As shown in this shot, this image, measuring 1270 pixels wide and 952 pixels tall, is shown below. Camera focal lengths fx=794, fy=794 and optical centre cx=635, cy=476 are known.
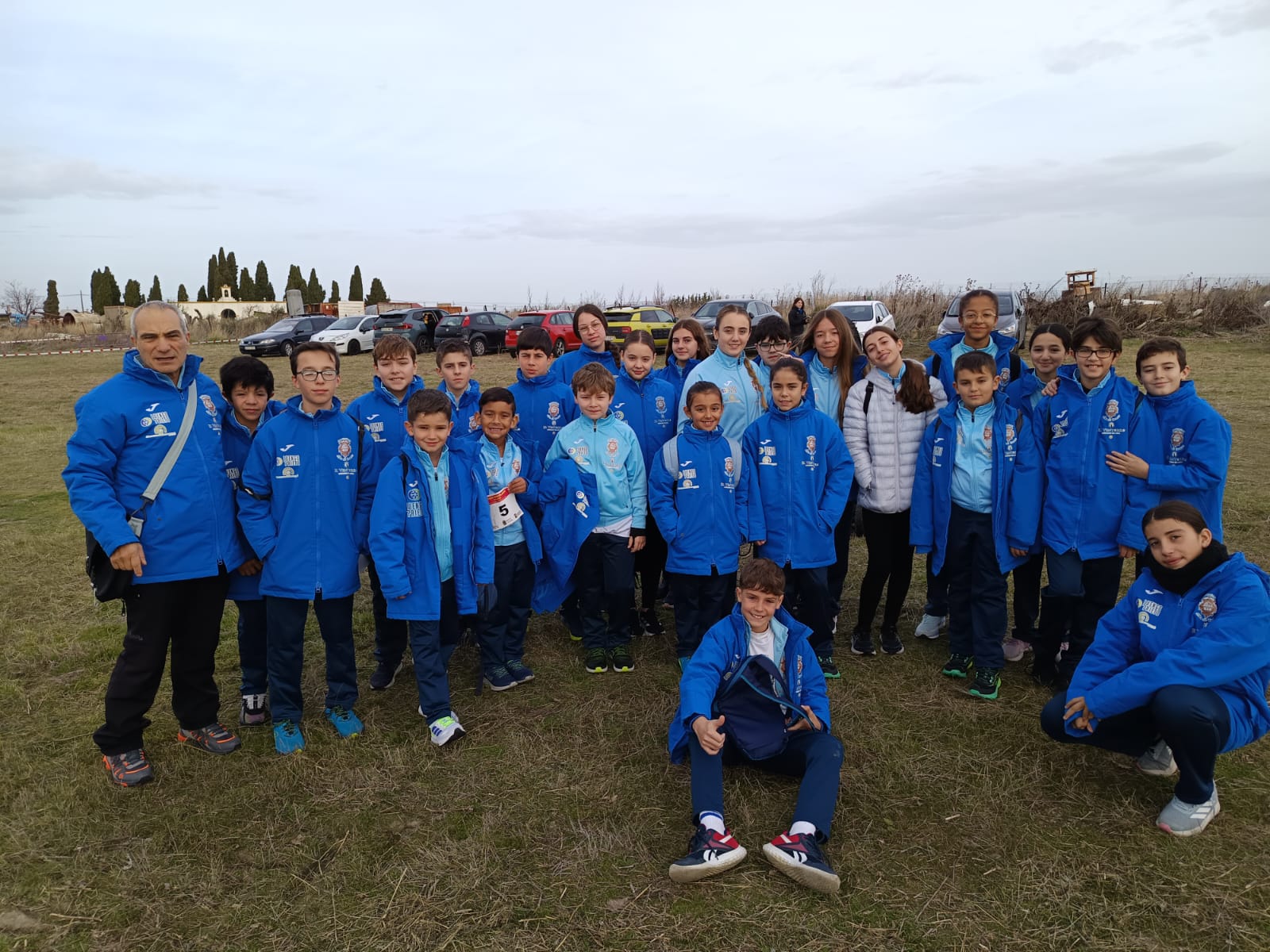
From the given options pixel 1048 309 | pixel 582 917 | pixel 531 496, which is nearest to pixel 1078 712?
pixel 582 917

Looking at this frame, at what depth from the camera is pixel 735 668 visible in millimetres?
3113

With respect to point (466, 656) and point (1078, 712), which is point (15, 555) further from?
point (1078, 712)

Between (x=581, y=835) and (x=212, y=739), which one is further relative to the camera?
(x=212, y=739)

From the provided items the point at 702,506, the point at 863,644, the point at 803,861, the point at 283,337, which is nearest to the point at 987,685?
the point at 863,644

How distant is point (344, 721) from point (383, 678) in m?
0.47

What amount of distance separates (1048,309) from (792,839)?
23.0m

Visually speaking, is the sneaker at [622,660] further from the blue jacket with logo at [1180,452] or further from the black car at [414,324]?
the black car at [414,324]

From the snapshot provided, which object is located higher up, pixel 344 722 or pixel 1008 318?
pixel 1008 318

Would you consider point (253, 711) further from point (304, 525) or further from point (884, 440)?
point (884, 440)

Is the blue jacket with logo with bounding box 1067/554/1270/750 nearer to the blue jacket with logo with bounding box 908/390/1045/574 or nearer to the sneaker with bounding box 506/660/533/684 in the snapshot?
the blue jacket with logo with bounding box 908/390/1045/574

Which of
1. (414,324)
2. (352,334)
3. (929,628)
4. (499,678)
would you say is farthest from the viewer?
(352,334)

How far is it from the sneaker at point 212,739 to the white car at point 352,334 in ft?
65.9

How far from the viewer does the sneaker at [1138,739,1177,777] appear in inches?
123

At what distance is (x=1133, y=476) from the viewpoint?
3572 mm
